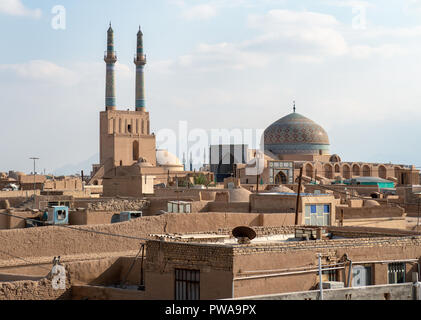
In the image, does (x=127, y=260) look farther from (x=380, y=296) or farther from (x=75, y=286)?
(x=380, y=296)

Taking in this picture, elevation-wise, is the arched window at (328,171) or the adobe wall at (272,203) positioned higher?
the arched window at (328,171)

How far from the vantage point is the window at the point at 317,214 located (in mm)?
17609

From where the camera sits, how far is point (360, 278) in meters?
10.2

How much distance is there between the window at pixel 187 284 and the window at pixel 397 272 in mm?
2969

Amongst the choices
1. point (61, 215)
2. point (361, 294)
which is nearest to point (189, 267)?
point (361, 294)

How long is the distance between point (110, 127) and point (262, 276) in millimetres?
44296

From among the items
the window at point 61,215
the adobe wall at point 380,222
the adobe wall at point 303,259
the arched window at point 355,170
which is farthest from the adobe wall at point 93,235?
the arched window at point 355,170

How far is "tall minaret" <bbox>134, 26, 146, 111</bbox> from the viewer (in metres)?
54.5

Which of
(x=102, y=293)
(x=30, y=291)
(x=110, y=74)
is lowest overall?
(x=102, y=293)

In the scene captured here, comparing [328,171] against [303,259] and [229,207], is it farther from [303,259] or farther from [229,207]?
[303,259]

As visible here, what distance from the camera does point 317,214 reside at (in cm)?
1795

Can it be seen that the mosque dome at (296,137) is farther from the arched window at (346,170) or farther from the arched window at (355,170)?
the arched window at (346,170)

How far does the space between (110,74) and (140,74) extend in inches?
94.6
